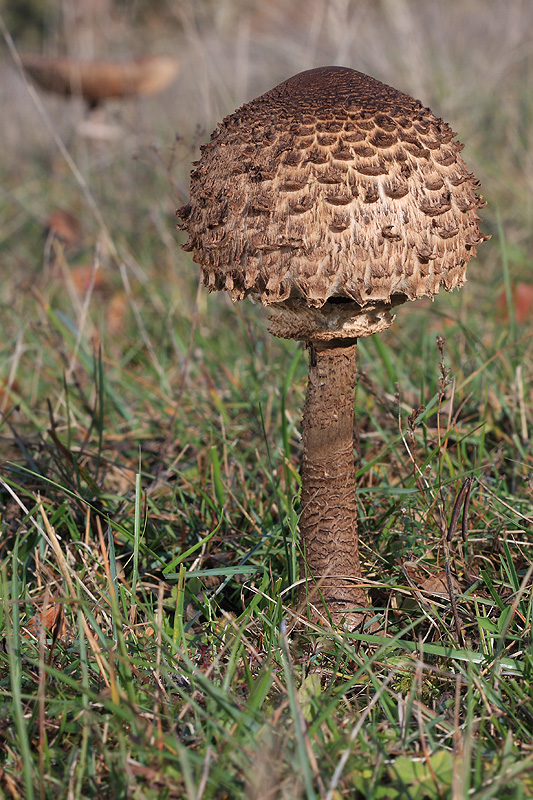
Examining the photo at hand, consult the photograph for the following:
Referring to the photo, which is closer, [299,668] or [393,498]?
[299,668]

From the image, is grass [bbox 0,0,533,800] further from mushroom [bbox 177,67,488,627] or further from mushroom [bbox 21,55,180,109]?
mushroom [bbox 21,55,180,109]

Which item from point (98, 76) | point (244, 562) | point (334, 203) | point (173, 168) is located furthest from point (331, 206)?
point (98, 76)

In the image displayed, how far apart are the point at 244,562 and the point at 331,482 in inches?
16.5

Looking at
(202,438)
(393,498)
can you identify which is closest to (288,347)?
(202,438)

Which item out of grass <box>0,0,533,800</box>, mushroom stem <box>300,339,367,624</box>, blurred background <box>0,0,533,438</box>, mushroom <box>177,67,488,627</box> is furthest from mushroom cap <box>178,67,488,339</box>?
blurred background <box>0,0,533,438</box>

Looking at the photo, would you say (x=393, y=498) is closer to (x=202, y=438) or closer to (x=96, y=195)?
(x=202, y=438)

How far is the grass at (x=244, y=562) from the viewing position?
1580 millimetres

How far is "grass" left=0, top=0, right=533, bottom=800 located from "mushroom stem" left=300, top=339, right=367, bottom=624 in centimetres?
10

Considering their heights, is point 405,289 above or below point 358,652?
above

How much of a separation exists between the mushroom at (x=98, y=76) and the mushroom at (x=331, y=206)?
15.4ft

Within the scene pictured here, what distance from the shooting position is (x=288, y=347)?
370 centimetres

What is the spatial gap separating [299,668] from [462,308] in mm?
2538

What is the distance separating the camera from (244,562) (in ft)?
7.69

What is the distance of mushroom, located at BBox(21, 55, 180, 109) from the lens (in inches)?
243
